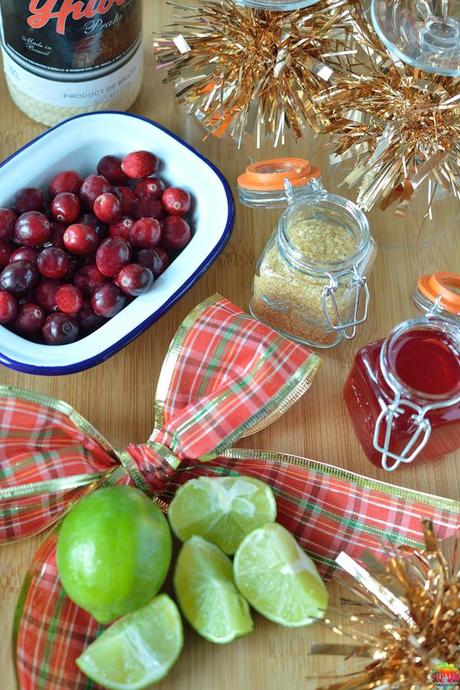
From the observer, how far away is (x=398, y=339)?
76 centimetres

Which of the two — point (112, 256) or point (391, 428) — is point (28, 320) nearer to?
point (112, 256)

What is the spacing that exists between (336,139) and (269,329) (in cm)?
21

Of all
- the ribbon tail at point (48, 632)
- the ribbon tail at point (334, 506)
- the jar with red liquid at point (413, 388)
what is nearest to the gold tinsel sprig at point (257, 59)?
the jar with red liquid at point (413, 388)

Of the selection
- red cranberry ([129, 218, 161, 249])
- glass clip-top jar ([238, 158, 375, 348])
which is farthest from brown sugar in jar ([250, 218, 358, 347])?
red cranberry ([129, 218, 161, 249])

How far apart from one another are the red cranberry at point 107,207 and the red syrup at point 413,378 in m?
0.27

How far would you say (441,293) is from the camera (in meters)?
0.80

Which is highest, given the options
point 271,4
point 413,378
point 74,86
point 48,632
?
point 271,4

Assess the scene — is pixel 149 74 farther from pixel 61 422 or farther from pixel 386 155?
pixel 61 422

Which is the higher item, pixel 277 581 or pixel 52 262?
pixel 52 262

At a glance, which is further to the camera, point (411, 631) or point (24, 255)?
point (24, 255)

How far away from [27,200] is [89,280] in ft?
0.33

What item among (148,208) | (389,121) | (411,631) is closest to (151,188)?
(148,208)

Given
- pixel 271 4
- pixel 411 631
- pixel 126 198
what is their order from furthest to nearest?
1. pixel 126 198
2. pixel 271 4
3. pixel 411 631

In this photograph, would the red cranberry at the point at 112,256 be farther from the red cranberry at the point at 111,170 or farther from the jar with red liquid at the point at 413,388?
the jar with red liquid at the point at 413,388
